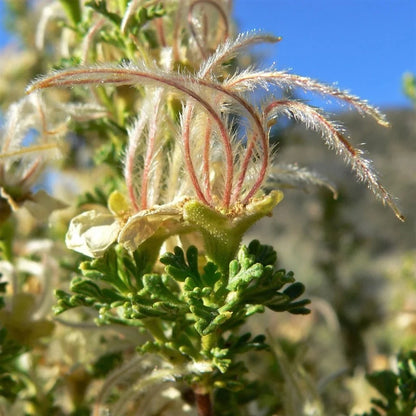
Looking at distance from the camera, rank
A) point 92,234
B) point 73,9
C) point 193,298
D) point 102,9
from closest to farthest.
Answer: point 193,298
point 92,234
point 102,9
point 73,9

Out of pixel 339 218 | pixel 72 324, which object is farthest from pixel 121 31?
pixel 339 218

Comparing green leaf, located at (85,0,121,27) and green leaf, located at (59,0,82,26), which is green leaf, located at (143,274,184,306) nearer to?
green leaf, located at (85,0,121,27)

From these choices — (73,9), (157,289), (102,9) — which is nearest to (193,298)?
(157,289)

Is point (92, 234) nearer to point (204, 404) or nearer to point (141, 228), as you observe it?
point (141, 228)

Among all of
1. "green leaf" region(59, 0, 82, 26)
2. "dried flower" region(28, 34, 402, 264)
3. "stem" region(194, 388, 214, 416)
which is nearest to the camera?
"dried flower" region(28, 34, 402, 264)

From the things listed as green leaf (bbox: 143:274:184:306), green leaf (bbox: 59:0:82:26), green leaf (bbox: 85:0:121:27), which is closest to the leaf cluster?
green leaf (bbox: 143:274:184:306)

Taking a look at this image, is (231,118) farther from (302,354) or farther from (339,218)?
(339,218)

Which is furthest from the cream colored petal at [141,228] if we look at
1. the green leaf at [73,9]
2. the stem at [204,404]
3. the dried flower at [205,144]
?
the green leaf at [73,9]
